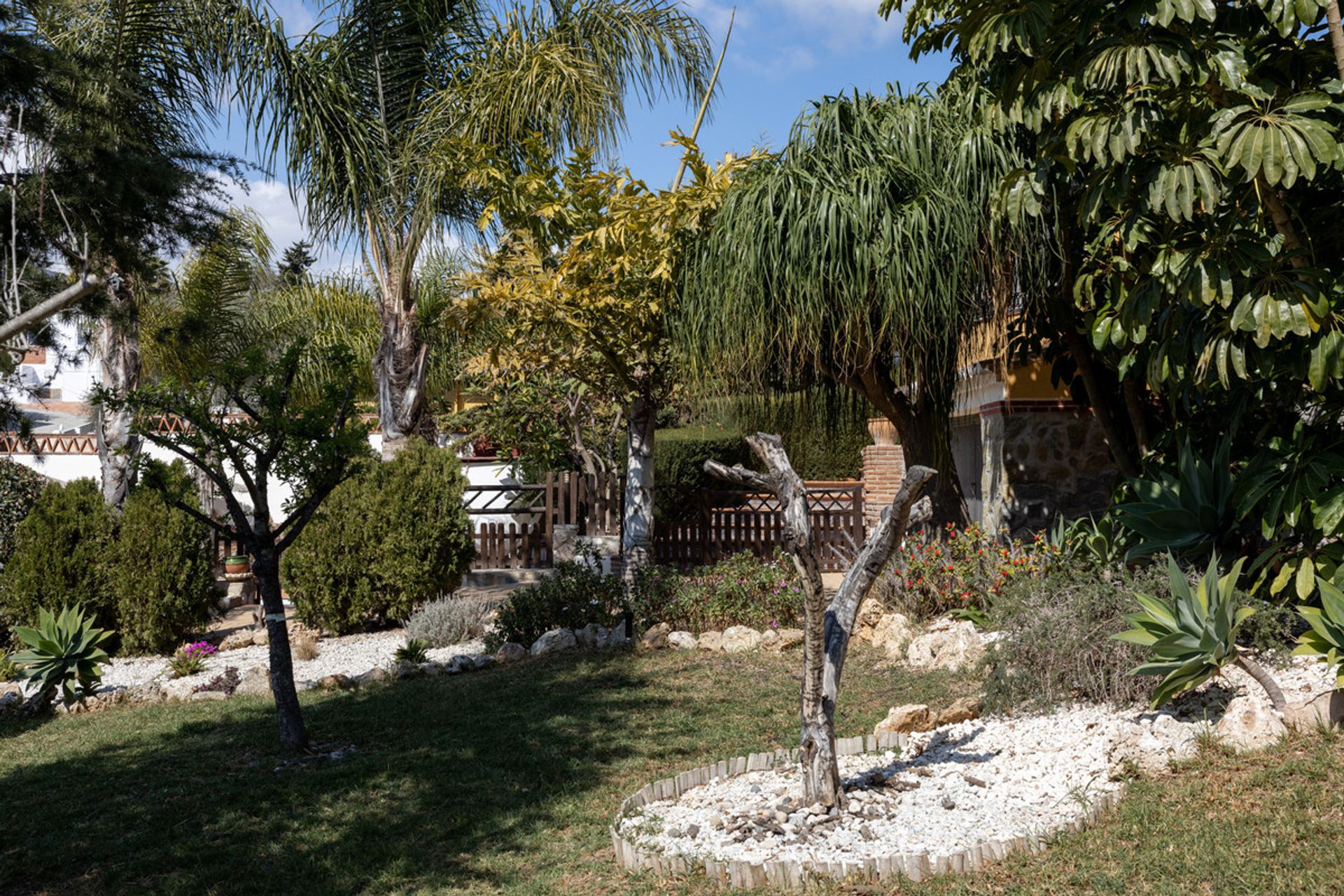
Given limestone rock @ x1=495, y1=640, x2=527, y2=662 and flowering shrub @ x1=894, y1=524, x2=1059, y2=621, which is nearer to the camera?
flowering shrub @ x1=894, y1=524, x2=1059, y2=621

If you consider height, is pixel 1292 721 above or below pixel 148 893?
above

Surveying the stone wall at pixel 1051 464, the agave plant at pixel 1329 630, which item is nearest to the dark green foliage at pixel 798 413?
the stone wall at pixel 1051 464

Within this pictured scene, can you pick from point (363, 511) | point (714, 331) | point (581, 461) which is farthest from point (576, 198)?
point (581, 461)

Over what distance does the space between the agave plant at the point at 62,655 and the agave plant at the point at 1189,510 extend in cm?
802

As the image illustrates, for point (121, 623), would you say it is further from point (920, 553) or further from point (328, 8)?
point (920, 553)

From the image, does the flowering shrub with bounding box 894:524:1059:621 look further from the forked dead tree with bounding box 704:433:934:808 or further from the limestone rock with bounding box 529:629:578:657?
the forked dead tree with bounding box 704:433:934:808

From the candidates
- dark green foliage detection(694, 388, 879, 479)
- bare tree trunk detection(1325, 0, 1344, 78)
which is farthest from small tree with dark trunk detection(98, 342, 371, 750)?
bare tree trunk detection(1325, 0, 1344, 78)

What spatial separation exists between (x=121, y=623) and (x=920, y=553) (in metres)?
8.09

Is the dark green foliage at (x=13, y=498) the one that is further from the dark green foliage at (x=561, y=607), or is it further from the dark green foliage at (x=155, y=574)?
the dark green foliage at (x=561, y=607)

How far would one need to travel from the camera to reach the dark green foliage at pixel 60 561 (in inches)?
421

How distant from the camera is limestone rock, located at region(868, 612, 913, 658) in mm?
8234

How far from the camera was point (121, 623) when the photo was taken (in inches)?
433

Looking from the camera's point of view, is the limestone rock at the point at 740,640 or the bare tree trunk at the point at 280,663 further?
the limestone rock at the point at 740,640

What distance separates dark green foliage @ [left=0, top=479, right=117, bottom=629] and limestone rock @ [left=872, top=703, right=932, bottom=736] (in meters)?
8.35
